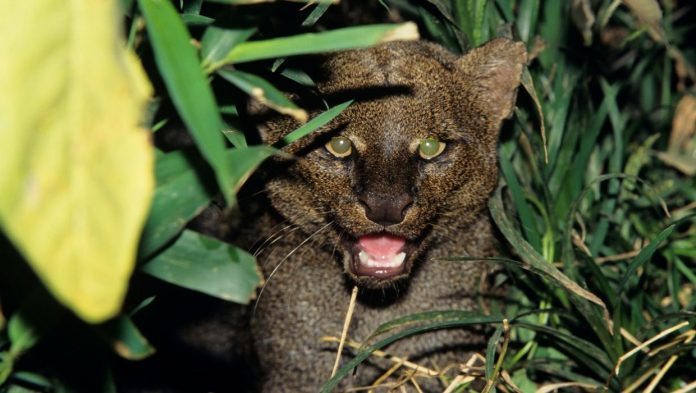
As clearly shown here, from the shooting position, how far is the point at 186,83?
1.71 meters

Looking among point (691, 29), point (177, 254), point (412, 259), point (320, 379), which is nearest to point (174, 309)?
point (320, 379)

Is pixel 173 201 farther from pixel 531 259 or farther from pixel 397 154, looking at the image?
pixel 531 259

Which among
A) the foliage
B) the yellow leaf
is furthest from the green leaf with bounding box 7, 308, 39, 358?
the yellow leaf

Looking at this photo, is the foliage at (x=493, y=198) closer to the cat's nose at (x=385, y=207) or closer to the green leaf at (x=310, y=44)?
the green leaf at (x=310, y=44)

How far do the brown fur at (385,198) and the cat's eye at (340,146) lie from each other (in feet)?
0.06

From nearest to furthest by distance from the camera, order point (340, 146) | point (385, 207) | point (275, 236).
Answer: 1. point (385, 207)
2. point (340, 146)
3. point (275, 236)

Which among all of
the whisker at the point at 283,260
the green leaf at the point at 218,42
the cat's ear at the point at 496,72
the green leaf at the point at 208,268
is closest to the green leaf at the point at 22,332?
the green leaf at the point at 208,268

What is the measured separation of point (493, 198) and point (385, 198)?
2.69 feet

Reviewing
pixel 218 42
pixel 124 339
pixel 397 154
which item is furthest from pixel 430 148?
pixel 124 339

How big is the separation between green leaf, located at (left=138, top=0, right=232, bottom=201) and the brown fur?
1.08 m

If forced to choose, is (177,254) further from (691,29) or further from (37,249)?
(691,29)

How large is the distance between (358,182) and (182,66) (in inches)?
47.0

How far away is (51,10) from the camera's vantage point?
1.29m

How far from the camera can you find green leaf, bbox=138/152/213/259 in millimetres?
2084
